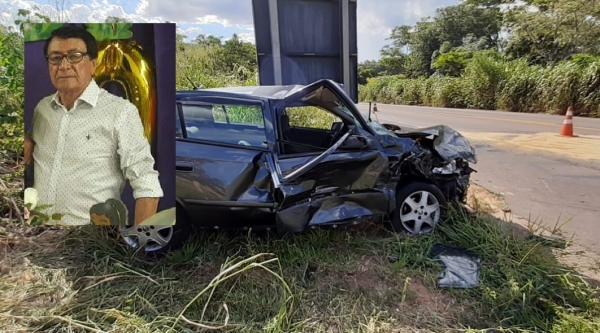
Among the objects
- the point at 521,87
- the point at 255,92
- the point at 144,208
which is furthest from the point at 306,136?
the point at 521,87

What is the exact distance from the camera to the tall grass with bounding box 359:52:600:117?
1378cm

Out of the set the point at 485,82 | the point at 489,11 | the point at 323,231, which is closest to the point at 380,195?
the point at 323,231

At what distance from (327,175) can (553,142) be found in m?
7.96

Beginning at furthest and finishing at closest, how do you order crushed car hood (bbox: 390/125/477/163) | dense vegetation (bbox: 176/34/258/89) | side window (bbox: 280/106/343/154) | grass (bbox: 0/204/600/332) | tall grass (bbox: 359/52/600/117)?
1. tall grass (bbox: 359/52/600/117)
2. dense vegetation (bbox: 176/34/258/89)
3. crushed car hood (bbox: 390/125/477/163)
4. side window (bbox: 280/106/343/154)
5. grass (bbox: 0/204/600/332)

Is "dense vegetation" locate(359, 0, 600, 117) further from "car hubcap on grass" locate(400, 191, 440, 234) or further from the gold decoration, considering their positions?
the gold decoration

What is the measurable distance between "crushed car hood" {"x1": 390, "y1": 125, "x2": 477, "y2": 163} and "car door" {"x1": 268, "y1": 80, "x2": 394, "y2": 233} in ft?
2.65

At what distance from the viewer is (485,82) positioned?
60.1 feet

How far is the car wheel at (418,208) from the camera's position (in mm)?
3422

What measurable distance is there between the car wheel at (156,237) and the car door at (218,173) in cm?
21

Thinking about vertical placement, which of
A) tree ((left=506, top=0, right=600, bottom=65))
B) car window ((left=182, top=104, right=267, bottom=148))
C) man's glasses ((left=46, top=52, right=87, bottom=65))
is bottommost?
car window ((left=182, top=104, right=267, bottom=148))

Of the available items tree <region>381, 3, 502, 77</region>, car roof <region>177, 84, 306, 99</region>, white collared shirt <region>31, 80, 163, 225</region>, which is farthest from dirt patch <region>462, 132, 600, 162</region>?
tree <region>381, 3, 502, 77</region>

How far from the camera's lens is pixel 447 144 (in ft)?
12.3

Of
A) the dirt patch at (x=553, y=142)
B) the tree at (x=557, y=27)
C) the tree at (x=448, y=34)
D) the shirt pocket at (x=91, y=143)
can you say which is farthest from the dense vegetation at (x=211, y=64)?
the tree at (x=448, y=34)

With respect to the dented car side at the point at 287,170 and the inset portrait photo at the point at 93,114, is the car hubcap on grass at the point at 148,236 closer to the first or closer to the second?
the dented car side at the point at 287,170
